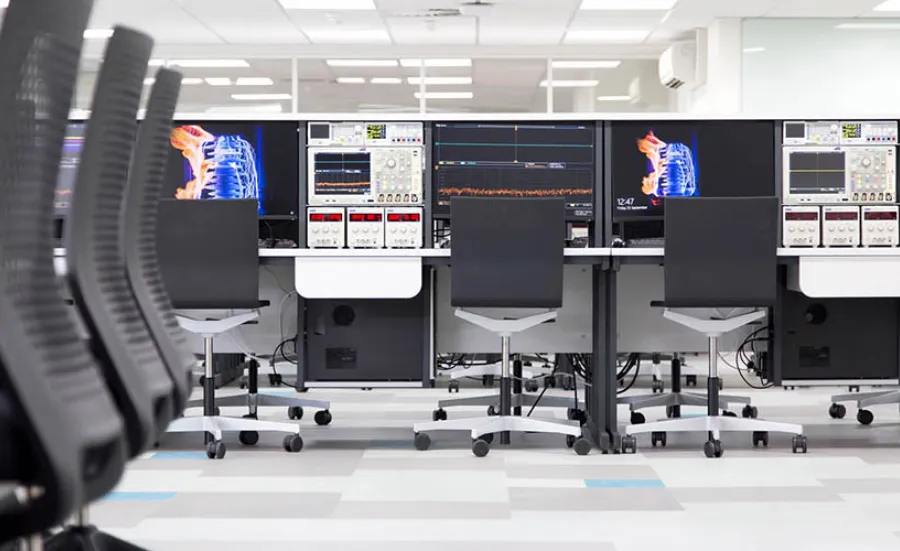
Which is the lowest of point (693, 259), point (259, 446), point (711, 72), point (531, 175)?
point (259, 446)

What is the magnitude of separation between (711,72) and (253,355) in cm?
616

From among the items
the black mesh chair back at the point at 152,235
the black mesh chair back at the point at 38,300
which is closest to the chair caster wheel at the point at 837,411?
the black mesh chair back at the point at 152,235

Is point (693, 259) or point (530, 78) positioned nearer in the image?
point (693, 259)

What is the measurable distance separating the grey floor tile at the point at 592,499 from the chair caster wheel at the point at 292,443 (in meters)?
1.00

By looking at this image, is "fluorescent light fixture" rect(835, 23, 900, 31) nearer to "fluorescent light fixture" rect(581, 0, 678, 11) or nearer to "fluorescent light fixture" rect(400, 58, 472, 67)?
"fluorescent light fixture" rect(581, 0, 678, 11)

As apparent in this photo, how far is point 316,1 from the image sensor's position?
839 cm

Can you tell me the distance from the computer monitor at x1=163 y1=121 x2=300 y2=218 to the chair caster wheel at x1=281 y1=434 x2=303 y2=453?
3.14 feet

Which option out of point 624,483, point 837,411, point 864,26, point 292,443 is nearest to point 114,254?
point 624,483

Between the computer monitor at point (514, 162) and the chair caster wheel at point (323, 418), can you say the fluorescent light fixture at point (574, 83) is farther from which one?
the chair caster wheel at point (323, 418)

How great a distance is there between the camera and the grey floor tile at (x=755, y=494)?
3072 mm

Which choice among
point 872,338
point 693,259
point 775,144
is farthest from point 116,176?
point 872,338

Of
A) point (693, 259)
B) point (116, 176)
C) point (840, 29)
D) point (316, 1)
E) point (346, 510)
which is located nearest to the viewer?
point (116, 176)

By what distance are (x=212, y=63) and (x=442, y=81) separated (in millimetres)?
2363

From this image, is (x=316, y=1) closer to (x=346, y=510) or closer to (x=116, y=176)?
(x=346, y=510)
